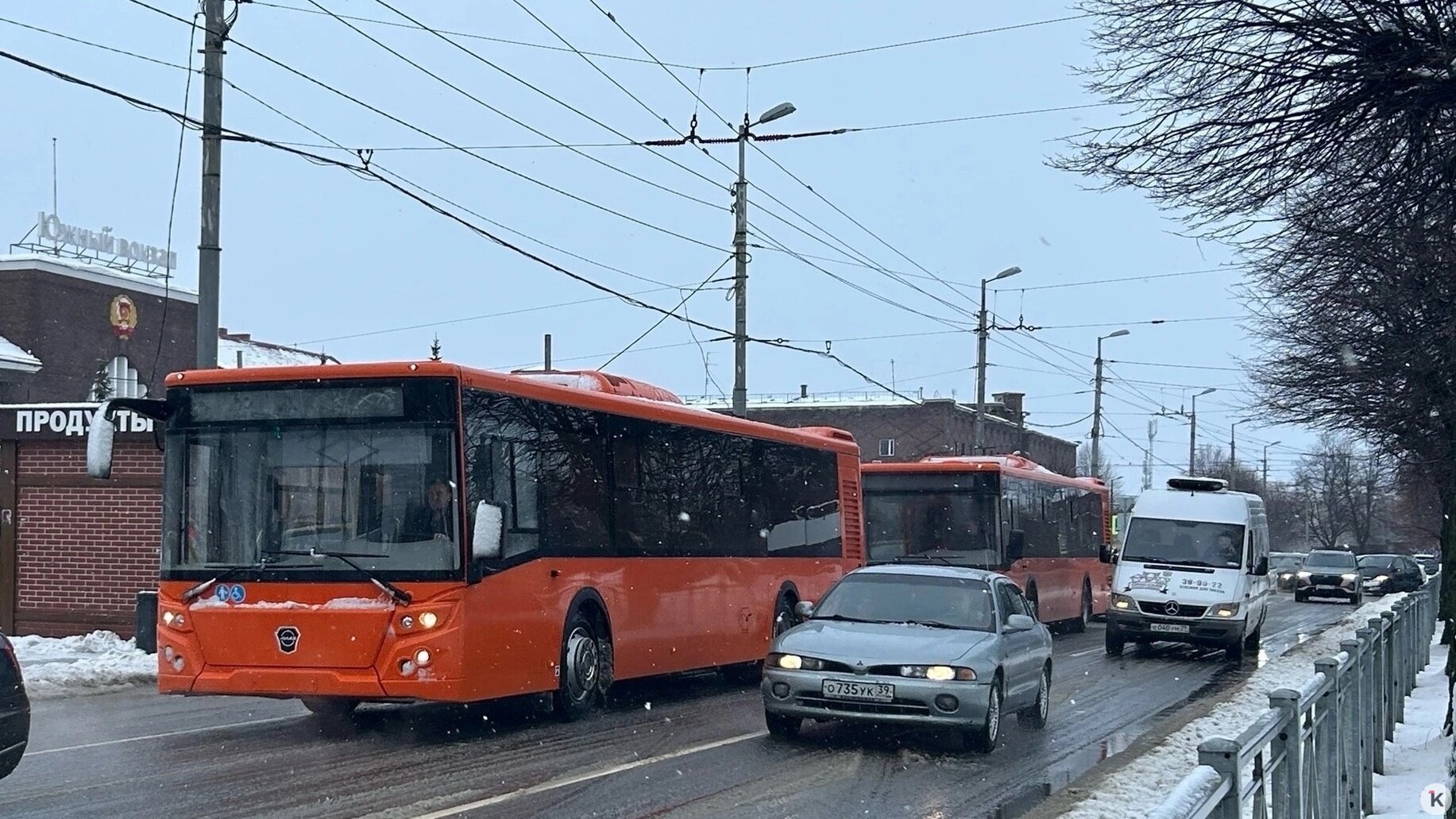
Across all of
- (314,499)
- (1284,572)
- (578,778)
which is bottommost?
(1284,572)

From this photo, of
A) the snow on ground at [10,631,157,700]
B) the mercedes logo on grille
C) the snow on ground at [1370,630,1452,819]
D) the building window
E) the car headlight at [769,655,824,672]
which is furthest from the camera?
the building window

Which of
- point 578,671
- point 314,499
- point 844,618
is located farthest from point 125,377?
point 844,618

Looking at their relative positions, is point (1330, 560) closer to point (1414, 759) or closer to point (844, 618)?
point (1414, 759)

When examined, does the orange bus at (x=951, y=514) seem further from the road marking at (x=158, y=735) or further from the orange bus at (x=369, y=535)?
the road marking at (x=158, y=735)

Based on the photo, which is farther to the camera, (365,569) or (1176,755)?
(1176,755)

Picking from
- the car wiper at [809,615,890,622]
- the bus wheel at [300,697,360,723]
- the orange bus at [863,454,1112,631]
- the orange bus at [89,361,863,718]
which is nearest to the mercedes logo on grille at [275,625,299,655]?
the orange bus at [89,361,863,718]

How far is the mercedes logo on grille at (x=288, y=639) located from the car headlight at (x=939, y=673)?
4604 mm

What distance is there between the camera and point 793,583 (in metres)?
19.8

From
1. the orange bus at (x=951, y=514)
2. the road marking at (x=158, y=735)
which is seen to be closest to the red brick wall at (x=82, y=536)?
the road marking at (x=158, y=735)

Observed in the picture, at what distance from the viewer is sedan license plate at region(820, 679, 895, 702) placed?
39.3 feet

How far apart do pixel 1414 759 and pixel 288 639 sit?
29.0ft

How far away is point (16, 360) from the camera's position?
44.1 meters

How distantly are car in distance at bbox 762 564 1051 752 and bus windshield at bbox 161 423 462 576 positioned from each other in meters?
2.91

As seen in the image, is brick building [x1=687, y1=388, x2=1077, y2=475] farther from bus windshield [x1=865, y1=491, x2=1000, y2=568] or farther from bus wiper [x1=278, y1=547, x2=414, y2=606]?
bus wiper [x1=278, y1=547, x2=414, y2=606]
